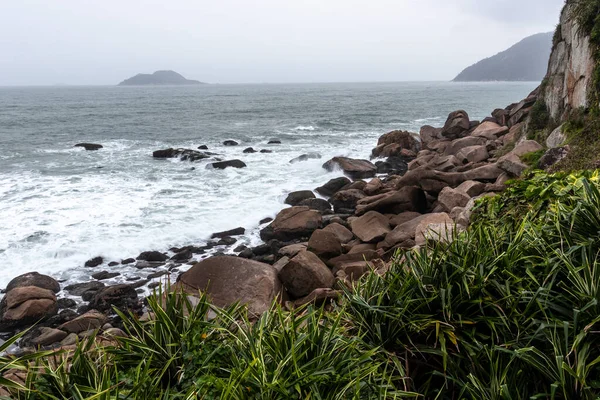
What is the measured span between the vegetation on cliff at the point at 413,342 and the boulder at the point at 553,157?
6140 millimetres

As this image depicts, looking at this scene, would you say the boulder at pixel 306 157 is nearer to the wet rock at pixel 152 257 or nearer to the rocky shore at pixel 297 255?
the rocky shore at pixel 297 255

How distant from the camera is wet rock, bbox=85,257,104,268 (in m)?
13.8

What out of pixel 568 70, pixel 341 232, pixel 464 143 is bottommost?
pixel 341 232

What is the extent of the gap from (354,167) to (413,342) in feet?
69.5

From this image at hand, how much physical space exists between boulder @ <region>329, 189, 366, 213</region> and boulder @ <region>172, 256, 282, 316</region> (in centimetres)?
925

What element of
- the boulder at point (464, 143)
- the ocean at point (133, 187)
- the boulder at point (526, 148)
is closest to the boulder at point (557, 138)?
the boulder at point (526, 148)

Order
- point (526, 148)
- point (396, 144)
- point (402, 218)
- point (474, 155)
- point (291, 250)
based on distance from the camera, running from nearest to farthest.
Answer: point (291, 250) → point (402, 218) → point (526, 148) → point (474, 155) → point (396, 144)

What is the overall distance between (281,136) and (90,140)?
1826 centimetres

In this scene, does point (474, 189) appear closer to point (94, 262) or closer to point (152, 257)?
point (152, 257)

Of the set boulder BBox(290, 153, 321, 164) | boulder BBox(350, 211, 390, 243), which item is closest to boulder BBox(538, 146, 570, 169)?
boulder BBox(350, 211, 390, 243)

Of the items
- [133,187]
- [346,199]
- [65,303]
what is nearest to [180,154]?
[133,187]

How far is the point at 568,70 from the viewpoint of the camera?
15664 mm

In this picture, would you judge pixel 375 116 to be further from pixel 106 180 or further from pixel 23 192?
pixel 23 192

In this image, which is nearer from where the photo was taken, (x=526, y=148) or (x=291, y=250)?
(x=291, y=250)
